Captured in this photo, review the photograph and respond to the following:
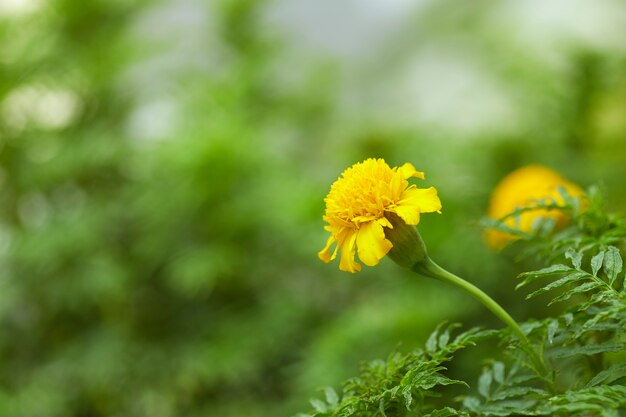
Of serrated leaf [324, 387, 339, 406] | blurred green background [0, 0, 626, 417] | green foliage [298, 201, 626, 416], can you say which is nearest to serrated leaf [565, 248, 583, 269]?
green foliage [298, 201, 626, 416]

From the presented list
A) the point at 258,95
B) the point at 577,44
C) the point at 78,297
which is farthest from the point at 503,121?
the point at 78,297

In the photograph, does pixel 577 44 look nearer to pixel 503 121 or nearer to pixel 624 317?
pixel 503 121

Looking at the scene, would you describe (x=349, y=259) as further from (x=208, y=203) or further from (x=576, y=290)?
(x=208, y=203)

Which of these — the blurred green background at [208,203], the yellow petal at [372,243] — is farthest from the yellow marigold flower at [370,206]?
the blurred green background at [208,203]

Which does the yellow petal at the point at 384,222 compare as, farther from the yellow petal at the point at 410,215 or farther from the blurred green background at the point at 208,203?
the blurred green background at the point at 208,203

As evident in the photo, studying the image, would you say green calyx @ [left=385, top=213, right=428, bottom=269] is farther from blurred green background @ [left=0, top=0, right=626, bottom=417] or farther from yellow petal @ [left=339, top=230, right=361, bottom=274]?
blurred green background @ [left=0, top=0, right=626, bottom=417]

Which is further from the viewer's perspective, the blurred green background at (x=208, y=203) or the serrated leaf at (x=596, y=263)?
the blurred green background at (x=208, y=203)
